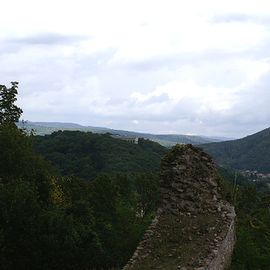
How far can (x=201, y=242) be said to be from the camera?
11.6 meters

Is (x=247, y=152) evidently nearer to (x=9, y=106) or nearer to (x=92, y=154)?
(x=92, y=154)

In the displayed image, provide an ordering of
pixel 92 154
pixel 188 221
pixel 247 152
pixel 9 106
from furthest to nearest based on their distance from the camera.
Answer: pixel 247 152, pixel 92 154, pixel 9 106, pixel 188 221

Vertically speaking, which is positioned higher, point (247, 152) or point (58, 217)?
point (247, 152)

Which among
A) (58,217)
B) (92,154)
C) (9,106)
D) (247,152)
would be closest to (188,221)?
(58,217)

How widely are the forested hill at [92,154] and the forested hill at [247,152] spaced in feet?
137

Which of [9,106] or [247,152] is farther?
[247,152]

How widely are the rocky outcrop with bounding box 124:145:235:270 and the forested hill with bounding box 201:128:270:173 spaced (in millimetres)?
111642

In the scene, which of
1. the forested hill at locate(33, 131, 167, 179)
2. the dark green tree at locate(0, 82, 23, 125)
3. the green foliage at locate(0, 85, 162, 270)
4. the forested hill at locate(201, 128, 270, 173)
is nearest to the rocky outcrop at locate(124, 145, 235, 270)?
the green foliage at locate(0, 85, 162, 270)

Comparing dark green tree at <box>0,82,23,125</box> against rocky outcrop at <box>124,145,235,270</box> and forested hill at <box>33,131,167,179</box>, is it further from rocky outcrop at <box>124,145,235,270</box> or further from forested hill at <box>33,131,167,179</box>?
forested hill at <box>33,131,167,179</box>

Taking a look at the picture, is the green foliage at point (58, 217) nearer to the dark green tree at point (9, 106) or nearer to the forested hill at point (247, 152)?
the dark green tree at point (9, 106)

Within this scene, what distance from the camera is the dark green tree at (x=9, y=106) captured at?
31.2 m

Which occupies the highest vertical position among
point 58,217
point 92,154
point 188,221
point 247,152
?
point 247,152

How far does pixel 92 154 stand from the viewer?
82.2 meters

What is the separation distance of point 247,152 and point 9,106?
4911 inches
